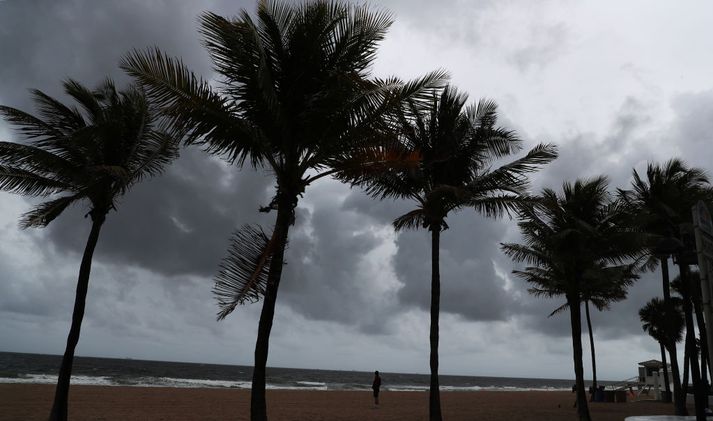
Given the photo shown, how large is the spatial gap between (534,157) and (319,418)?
1178cm

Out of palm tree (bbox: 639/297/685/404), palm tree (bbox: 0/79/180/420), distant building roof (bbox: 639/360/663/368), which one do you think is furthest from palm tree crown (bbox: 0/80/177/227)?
distant building roof (bbox: 639/360/663/368)

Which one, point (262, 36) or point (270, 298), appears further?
point (262, 36)

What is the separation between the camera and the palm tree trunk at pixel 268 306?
23.1 feet

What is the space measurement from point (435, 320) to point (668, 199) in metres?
11.6

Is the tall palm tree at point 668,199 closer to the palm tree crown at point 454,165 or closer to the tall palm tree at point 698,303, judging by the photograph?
the tall palm tree at point 698,303

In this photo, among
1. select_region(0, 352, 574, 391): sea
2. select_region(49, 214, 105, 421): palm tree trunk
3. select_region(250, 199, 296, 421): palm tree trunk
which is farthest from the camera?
select_region(0, 352, 574, 391): sea

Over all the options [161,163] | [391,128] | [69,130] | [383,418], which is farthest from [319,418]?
[391,128]

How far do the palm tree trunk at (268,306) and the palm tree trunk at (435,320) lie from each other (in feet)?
20.0

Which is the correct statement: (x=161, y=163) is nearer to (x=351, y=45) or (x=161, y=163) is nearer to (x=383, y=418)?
(x=351, y=45)

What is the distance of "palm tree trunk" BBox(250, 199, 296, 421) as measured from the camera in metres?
7.04

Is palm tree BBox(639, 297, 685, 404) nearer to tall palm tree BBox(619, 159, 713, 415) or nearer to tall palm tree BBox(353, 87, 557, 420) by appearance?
tall palm tree BBox(619, 159, 713, 415)

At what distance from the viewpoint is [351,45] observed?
7.99 metres

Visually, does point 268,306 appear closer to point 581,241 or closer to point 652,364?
point 581,241

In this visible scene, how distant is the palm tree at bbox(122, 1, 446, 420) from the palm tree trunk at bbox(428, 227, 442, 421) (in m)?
6.07
